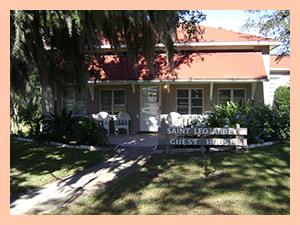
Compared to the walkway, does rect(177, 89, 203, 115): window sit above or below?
above

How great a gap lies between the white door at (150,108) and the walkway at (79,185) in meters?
3.66

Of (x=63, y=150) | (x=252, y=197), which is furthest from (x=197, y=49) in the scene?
(x=252, y=197)

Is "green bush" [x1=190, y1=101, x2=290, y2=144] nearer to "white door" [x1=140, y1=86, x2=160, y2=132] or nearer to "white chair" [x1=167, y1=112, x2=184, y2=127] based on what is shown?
"white chair" [x1=167, y1=112, x2=184, y2=127]

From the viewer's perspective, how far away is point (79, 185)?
204 inches

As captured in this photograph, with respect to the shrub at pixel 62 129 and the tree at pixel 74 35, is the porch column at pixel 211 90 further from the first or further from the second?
the shrub at pixel 62 129

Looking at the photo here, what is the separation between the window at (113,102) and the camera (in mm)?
11984

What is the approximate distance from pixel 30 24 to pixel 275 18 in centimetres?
1364

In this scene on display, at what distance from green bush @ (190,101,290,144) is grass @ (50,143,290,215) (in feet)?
4.15

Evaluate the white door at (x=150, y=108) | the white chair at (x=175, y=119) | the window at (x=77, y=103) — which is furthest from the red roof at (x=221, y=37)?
the window at (x=77, y=103)

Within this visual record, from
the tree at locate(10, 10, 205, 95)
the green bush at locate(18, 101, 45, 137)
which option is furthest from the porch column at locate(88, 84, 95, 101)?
the tree at locate(10, 10, 205, 95)

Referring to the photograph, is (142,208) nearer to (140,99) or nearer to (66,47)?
(66,47)

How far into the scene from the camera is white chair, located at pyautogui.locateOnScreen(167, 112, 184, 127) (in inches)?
428

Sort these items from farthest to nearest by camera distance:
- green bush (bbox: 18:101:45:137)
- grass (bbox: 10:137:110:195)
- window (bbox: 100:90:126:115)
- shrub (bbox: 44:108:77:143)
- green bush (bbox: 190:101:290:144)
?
window (bbox: 100:90:126:115) → green bush (bbox: 18:101:45:137) → shrub (bbox: 44:108:77:143) → green bush (bbox: 190:101:290:144) → grass (bbox: 10:137:110:195)

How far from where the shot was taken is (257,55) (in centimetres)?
1132
